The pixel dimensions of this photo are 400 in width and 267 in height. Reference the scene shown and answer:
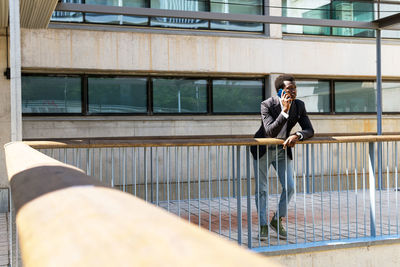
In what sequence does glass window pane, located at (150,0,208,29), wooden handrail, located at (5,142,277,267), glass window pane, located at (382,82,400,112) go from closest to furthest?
wooden handrail, located at (5,142,277,267) → glass window pane, located at (150,0,208,29) → glass window pane, located at (382,82,400,112)

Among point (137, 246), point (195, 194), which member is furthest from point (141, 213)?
point (195, 194)

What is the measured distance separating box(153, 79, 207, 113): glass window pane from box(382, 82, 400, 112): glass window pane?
188 inches

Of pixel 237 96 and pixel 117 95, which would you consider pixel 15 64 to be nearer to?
pixel 117 95

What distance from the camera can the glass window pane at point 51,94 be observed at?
9555mm

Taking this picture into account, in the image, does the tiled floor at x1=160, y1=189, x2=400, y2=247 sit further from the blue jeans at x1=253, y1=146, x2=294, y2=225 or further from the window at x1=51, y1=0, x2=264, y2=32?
the window at x1=51, y1=0, x2=264, y2=32

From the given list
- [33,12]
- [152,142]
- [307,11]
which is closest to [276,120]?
[152,142]

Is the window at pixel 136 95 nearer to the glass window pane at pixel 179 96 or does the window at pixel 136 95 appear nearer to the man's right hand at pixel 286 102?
the glass window pane at pixel 179 96

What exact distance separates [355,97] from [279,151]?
7.21m

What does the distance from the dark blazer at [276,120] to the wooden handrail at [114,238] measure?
4776 mm

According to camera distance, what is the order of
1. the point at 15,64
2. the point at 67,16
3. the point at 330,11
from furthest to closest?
the point at 330,11, the point at 67,16, the point at 15,64

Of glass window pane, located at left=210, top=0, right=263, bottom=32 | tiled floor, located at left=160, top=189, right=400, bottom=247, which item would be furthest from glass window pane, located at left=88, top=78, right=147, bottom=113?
tiled floor, located at left=160, top=189, right=400, bottom=247

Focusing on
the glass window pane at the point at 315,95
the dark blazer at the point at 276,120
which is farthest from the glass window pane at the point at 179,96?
the dark blazer at the point at 276,120

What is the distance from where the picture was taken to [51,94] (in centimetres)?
976

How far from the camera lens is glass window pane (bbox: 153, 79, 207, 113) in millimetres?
10594
